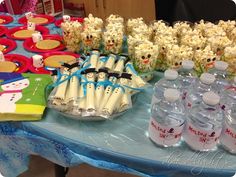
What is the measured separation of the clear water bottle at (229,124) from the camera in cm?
79

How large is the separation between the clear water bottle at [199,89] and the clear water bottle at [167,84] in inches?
1.9

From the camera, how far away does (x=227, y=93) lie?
0.89 meters

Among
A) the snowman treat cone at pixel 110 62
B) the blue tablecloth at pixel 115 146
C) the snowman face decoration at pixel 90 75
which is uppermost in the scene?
→ the snowman treat cone at pixel 110 62

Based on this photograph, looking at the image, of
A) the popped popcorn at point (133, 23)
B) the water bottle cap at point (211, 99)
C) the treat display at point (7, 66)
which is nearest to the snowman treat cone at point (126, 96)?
the water bottle cap at point (211, 99)

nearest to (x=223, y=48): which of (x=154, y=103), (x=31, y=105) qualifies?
(x=154, y=103)

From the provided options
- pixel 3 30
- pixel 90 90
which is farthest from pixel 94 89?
pixel 3 30

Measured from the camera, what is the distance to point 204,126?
0.78 metres

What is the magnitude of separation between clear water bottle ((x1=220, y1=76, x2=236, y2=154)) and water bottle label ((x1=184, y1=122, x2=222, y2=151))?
3 centimetres

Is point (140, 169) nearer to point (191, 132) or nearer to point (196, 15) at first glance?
point (191, 132)

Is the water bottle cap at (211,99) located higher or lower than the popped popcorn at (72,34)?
lower

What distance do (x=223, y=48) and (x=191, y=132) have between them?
44cm

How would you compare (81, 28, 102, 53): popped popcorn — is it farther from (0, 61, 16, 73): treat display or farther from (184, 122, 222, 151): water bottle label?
(184, 122, 222, 151): water bottle label

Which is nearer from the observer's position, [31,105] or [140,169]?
[140,169]

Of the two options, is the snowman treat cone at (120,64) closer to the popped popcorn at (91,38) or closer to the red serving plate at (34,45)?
the popped popcorn at (91,38)
